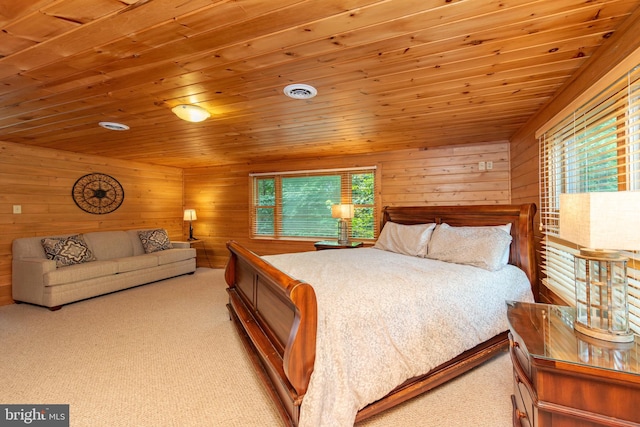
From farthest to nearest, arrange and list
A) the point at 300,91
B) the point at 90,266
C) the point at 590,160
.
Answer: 1. the point at 90,266
2. the point at 300,91
3. the point at 590,160

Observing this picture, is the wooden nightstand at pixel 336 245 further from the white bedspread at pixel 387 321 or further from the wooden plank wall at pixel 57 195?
the wooden plank wall at pixel 57 195

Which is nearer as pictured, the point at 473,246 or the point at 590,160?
the point at 590,160

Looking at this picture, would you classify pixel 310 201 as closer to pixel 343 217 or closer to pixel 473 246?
pixel 343 217

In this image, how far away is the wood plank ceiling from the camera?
1332 mm

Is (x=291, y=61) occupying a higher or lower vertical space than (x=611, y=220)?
higher

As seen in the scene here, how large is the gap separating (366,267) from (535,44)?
6.01 ft

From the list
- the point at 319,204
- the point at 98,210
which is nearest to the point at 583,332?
the point at 319,204

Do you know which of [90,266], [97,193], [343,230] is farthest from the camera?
[97,193]

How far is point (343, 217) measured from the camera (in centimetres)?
434

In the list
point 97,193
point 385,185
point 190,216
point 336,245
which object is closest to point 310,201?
point 336,245

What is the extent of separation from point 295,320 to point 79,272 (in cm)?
382

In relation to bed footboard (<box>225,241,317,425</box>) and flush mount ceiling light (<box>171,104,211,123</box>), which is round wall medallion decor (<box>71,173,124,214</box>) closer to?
flush mount ceiling light (<box>171,104,211,123</box>)

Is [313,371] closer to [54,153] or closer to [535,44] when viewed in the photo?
[535,44]

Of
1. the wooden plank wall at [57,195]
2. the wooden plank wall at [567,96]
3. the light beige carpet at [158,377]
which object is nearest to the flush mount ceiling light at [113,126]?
the wooden plank wall at [57,195]
